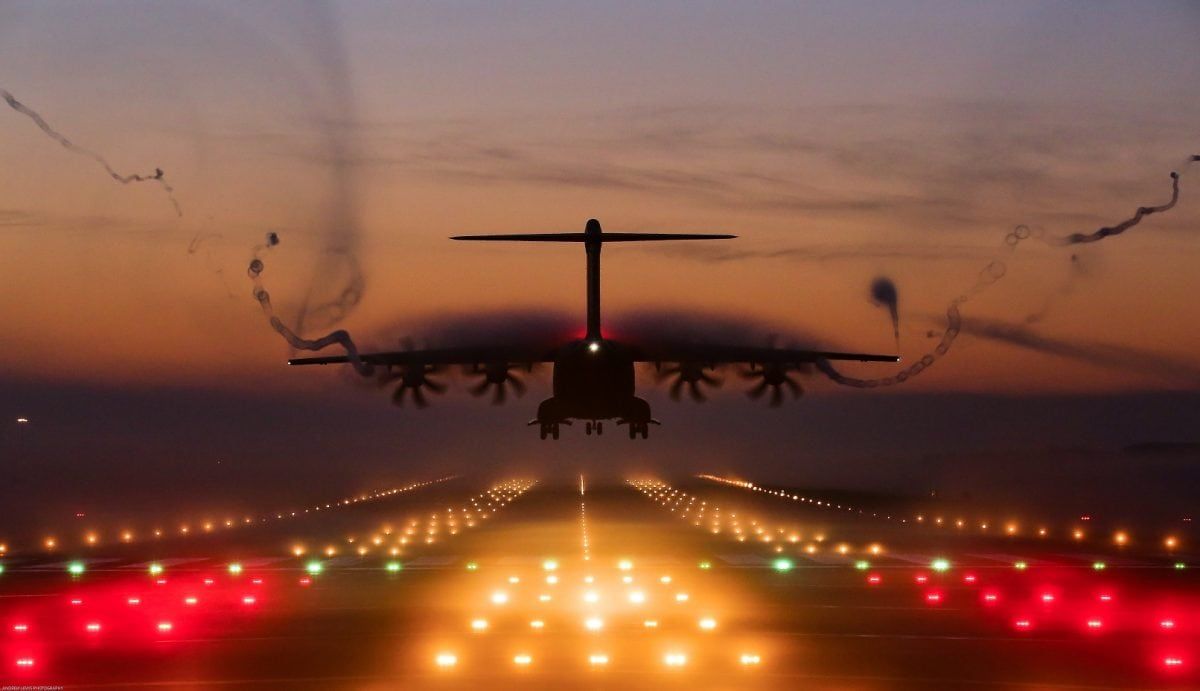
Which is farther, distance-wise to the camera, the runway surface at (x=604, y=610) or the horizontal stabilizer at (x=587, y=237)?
the horizontal stabilizer at (x=587, y=237)

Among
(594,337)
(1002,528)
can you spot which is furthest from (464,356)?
(1002,528)

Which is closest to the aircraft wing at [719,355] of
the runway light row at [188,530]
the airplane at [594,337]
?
the airplane at [594,337]

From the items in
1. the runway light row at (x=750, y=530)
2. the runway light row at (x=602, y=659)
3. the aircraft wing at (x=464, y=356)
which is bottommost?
the runway light row at (x=602, y=659)

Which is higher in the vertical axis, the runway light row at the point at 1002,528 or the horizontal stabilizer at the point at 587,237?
the horizontal stabilizer at the point at 587,237

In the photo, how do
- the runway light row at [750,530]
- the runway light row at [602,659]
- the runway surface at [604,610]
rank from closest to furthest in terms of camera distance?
the runway surface at [604,610], the runway light row at [602,659], the runway light row at [750,530]

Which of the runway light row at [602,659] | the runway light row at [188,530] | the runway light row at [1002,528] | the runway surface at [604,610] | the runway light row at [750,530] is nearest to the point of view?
the runway surface at [604,610]

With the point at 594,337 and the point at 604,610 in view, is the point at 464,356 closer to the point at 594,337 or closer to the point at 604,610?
the point at 594,337

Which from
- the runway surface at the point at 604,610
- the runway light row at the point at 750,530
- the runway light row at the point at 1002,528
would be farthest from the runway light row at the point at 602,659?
the runway light row at the point at 1002,528

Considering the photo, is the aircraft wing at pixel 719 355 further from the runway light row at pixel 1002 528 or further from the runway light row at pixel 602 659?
the runway light row at pixel 602 659

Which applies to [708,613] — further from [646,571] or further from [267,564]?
[267,564]
